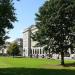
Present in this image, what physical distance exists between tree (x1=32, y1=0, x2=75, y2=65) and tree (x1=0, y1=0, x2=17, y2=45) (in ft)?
32.3

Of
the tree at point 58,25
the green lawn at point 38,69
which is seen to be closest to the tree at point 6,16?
the green lawn at point 38,69

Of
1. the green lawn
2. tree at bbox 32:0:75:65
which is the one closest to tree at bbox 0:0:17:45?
the green lawn

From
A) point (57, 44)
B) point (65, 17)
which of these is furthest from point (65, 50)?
point (65, 17)

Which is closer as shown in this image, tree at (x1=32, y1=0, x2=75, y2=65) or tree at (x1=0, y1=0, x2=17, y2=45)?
tree at (x1=0, y1=0, x2=17, y2=45)

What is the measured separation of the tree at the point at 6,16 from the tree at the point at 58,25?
9.85 metres

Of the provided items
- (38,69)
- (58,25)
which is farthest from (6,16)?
(58,25)

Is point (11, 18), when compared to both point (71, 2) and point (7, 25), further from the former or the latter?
point (71, 2)

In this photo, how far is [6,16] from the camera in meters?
34.3

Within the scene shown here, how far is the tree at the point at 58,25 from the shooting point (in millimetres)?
45250

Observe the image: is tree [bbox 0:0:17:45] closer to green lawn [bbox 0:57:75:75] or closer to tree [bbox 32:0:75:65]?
green lawn [bbox 0:57:75:75]

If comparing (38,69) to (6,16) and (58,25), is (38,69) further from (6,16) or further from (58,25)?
(58,25)

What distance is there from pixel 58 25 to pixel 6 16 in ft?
42.5

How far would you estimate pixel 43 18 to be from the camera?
151 feet

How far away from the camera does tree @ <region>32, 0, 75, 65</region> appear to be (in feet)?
148
